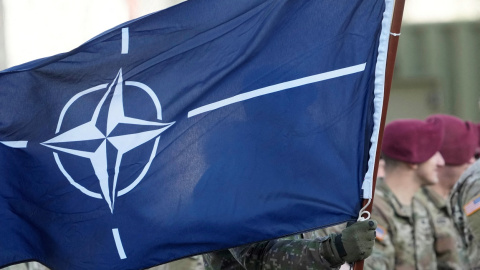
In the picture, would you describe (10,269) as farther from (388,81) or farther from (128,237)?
(388,81)

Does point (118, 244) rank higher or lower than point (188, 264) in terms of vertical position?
higher

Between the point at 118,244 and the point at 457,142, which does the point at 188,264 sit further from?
the point at 457,142

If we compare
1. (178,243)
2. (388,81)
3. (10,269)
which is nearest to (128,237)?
(178,243)

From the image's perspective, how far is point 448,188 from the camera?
9273 millimetres

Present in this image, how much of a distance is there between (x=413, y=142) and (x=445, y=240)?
2.69ft

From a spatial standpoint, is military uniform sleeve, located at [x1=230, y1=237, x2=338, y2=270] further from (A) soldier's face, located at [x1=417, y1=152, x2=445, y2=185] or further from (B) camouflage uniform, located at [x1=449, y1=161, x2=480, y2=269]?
(A) soldier's face, located at [x1=417, y1=152, x2=445, y2=185]

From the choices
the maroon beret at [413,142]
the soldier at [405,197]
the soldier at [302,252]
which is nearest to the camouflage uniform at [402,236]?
the soldier at [405,197]

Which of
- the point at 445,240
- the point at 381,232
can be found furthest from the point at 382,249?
the point at 445,240

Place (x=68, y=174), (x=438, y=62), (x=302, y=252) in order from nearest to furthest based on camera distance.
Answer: (x=302, y=252), (x=68, y=174), (x=438, y=62)

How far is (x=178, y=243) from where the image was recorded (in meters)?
4.93

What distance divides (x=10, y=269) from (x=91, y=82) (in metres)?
2.62

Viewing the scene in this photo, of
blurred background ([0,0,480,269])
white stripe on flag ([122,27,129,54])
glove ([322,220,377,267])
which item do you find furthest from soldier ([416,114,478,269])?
blurred background ([0,0,480,269])

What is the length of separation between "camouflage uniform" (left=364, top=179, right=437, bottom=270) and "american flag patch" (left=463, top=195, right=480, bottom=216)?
41.2 inches

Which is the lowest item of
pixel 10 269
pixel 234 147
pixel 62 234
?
pixel 10 269
